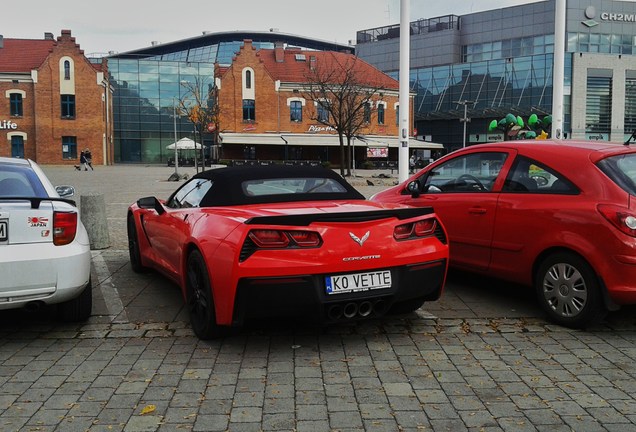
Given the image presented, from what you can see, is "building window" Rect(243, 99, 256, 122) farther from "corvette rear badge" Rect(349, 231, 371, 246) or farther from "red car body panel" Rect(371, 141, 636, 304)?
"corvette rear badge" Rect(349, 231, 371, 246)

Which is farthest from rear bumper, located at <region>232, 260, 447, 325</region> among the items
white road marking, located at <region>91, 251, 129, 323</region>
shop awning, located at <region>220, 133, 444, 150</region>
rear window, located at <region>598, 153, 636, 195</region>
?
shop awning, located at <region>220, 133, 444, 150</region>

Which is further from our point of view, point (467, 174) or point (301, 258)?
point (467, 174)

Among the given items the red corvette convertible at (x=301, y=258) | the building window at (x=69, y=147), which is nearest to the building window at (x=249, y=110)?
the building window at (x=69, y=147)

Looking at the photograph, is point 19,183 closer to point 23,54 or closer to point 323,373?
point 323,373

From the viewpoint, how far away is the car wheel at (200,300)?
4551 mm

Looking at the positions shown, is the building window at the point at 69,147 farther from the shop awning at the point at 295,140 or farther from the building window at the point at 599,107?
the building window at the point at 599,107

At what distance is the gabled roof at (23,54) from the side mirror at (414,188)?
186 feet

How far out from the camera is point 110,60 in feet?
208

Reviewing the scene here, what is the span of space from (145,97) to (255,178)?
63.0 m

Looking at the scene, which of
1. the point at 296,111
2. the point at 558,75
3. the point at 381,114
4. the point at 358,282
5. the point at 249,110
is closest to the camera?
the point at 358,282

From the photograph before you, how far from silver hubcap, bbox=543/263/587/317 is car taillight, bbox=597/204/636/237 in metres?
0.52

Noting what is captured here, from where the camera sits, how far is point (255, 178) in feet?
18.2

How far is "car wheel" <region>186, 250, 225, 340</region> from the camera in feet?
14.9

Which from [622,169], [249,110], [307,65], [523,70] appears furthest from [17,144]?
[622,169]
